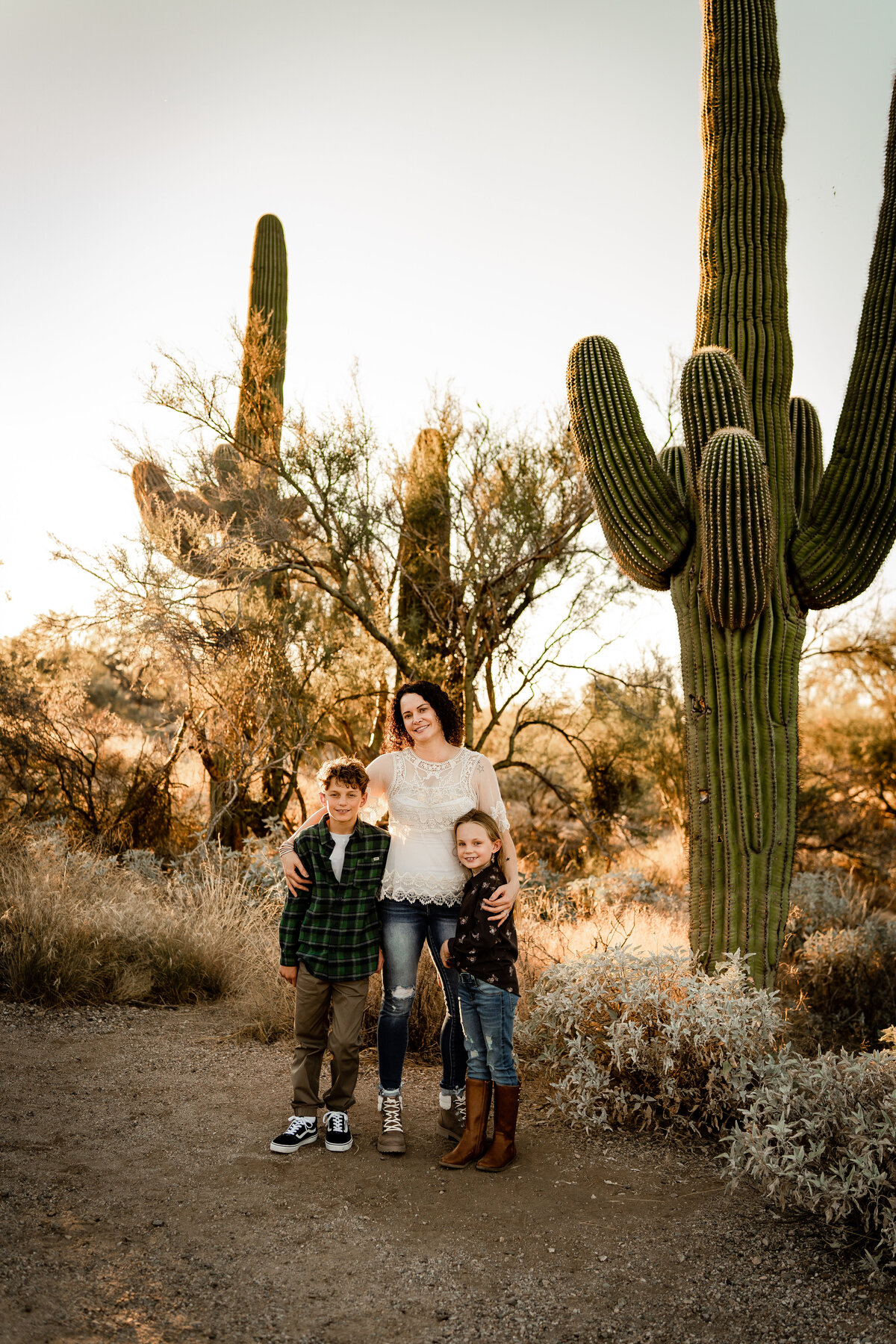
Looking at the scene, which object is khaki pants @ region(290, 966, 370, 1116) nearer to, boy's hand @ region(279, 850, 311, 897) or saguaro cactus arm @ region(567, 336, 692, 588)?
boy's hand @ region(279, 850, 311, 897)

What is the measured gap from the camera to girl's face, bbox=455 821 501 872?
12.1 ft

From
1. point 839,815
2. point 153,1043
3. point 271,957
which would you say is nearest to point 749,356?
point 271,957

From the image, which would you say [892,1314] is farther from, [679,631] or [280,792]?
[280,792]

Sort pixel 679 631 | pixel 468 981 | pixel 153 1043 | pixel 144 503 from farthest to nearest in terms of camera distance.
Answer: pixel 144 503, pixel 679 631, pixel 153 1043, pixel 468 981

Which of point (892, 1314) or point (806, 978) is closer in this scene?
point (892, 1314)

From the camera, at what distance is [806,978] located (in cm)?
677

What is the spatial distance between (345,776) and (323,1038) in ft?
3.54

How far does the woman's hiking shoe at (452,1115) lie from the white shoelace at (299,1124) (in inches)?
21.6

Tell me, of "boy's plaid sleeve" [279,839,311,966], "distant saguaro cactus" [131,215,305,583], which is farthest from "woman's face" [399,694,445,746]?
"distant saguaro cactus" [131,215,305,583]

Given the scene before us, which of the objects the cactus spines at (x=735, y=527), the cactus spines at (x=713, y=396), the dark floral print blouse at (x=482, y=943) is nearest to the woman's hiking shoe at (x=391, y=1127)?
the dark floral print blouse at (x=482, y=943)

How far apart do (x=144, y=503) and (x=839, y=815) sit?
915cm

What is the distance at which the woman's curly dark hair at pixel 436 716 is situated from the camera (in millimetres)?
3982

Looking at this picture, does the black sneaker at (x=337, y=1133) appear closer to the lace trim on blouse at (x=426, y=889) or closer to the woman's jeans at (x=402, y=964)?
the woman's jeans at (x=402, y=964)

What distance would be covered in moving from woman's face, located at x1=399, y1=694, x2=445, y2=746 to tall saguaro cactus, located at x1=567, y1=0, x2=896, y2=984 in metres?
2.31
